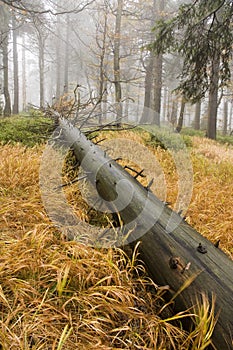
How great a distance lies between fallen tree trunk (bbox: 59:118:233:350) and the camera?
4.87ft

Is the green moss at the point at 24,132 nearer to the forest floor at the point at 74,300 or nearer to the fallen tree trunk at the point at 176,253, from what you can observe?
the forest floor at the point at 74,300

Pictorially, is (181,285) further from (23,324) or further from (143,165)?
(143,165)

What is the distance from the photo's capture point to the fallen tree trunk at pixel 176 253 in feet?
4.87

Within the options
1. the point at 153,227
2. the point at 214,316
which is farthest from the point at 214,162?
the point at 214,316

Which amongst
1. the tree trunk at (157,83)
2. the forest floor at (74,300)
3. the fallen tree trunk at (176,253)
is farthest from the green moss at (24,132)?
the tree trunk at (157,83)

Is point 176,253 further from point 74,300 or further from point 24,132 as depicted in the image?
point 24,132

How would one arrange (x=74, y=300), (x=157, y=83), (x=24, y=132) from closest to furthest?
(x=74, y=300), (x=24, y=132), (x=157, y=83)

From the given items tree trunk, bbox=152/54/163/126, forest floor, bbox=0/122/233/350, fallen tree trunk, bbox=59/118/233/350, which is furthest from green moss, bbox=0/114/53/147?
tree trunk, bbox=152/54/163/126

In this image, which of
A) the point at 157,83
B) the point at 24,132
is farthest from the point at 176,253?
the point at 157,83

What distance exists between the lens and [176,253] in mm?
1760

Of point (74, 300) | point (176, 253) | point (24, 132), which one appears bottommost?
point (74, 300)

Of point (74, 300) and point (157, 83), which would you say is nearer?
point (74, 300)

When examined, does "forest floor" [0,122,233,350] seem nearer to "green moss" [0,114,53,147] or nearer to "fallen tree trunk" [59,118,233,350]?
"fallen tree trunk" [59,118,233,350]

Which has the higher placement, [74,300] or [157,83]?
[157,83]
